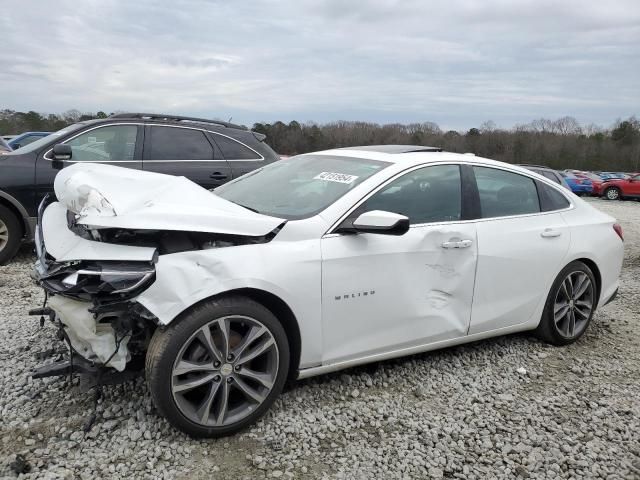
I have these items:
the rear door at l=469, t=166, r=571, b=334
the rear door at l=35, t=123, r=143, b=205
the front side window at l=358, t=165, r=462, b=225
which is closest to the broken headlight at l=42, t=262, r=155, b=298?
the front side window at l=358, t=165, r=462, b=225

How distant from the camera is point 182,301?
8.52 ft

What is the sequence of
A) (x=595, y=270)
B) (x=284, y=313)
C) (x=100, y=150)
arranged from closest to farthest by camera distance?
(x=284, y=313)
(x=595, y=270)
(x=100, y=150)

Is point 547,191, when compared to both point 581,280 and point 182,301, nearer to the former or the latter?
point 581,280

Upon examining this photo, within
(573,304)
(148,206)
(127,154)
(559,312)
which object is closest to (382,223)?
(148,206)

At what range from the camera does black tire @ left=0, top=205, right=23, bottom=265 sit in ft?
20.3

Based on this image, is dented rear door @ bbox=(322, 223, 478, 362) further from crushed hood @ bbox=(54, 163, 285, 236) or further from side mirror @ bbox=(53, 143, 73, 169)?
side mirror @ bbox=(53, 143, 73, 169)

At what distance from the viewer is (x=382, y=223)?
9.78 ft

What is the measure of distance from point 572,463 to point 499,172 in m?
2.15

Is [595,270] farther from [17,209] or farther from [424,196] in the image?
[17,209]

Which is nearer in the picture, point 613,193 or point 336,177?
point 336,177

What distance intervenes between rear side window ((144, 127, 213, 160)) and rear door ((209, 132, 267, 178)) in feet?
0.57

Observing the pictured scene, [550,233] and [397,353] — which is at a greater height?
[550,233]

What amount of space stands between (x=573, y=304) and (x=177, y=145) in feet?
16.5

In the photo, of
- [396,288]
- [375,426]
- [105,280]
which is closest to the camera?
[105,280]
